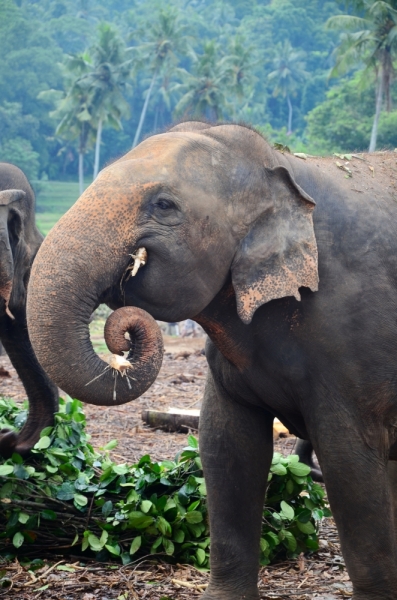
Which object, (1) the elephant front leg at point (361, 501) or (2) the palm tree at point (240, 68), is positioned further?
(2) the palm tree at point (240, 68)

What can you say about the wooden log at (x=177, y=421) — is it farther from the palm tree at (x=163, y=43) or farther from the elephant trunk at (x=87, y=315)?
the palm tree at (x=163, y=43)

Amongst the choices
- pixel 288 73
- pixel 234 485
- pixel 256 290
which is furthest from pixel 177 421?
pixel 288 73

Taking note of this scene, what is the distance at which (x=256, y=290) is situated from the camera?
343cm

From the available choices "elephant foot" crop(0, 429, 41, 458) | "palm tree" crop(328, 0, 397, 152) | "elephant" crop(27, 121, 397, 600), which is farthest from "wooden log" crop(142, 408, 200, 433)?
"palm tree" crop(328, 0, 397, 152)

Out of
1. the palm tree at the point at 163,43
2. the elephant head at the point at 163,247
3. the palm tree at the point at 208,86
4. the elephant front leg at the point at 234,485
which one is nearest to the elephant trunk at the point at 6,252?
the elephant front leg at the point at 234,485

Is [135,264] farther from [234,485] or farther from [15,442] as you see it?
[15,442]

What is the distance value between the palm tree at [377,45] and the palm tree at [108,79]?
19.8 meters

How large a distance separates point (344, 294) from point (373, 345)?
0.21 meters

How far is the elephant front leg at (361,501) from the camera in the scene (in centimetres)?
350

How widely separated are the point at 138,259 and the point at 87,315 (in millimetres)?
260

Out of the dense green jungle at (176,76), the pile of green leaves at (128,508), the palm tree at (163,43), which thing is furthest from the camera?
the palm tree at (163,43)

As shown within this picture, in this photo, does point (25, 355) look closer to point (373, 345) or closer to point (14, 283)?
point (14, 283)

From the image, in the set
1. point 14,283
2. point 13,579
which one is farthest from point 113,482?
point 14,283

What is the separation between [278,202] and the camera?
3.53 m
